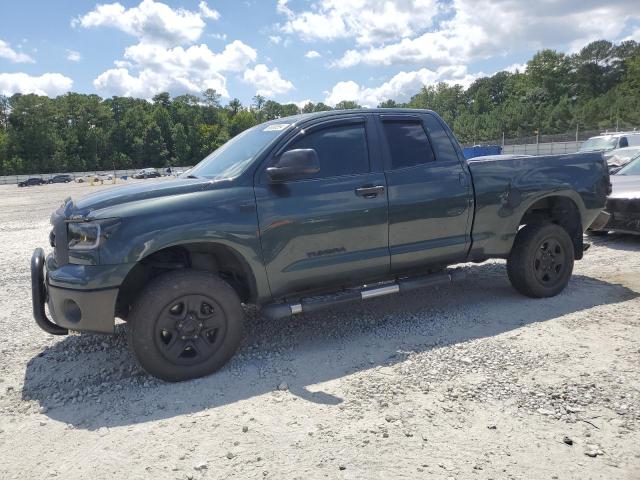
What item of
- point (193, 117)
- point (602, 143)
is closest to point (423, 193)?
point (602, 143)

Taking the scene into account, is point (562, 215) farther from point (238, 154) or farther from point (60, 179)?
point (60, 179)

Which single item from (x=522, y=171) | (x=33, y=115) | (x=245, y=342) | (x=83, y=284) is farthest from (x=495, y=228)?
(x=33, y=115)

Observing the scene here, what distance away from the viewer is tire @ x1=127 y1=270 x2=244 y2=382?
144 inches

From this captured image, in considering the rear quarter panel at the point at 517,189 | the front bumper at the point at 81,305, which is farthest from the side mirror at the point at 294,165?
the rear quarter panel at the point at 517,189

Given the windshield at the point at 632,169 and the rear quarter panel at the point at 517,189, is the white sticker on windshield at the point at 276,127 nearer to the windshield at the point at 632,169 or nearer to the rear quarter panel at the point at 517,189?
the rear quarter panel at the point at 517,189

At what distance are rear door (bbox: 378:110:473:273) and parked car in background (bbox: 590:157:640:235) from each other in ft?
13.0

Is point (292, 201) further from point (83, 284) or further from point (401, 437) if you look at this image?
point (401, 437)

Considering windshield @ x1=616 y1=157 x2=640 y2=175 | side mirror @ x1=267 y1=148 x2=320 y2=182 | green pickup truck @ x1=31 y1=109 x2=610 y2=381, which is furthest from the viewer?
windshield @ x1=616 y1=157 x2=640 y2=175

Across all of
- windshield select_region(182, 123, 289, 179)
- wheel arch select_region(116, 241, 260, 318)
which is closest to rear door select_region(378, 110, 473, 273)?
windshield select_region(182, 123, 289, 179)

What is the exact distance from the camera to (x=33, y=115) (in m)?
94.2

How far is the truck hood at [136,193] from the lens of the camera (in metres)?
3.73

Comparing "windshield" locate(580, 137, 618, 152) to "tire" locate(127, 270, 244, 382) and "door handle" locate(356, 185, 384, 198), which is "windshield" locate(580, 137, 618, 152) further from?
"tire" locate(127, 270, 244, 382)

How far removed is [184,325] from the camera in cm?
379

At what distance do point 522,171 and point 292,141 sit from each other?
2.49 metres
